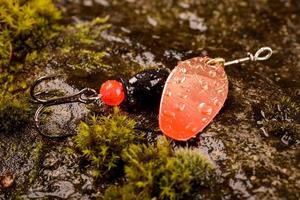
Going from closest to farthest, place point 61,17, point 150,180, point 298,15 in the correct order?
point 150,180, point 61,17, point 298,15

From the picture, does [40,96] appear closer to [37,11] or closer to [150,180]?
[37,11]

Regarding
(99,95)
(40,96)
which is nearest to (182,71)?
(99,95)

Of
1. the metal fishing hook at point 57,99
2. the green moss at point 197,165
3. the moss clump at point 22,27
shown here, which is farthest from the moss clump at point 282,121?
the moss clump at point 22,27

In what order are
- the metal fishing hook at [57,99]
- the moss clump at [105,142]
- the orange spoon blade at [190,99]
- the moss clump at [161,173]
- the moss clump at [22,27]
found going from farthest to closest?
1. the moss clump at [22,27]
2. the metal fishing hook at [57,99]
3. the orange spoon blade at [190,99]
4. the moss clump at [105,142]
5. the moss clump at [161,173]

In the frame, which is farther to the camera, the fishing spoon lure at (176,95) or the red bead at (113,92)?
the red bead at (113,92)

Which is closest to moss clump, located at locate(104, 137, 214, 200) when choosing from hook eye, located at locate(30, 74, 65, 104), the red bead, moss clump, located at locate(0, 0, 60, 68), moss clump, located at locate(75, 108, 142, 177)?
moss clump, located at locate(75, 108, 142, 177)

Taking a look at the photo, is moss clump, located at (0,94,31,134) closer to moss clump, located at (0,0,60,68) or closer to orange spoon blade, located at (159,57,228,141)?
moss clump, located at (0,0,60,68)

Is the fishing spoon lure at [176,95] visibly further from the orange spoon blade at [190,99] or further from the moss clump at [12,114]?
the moss clump at [12,114]
